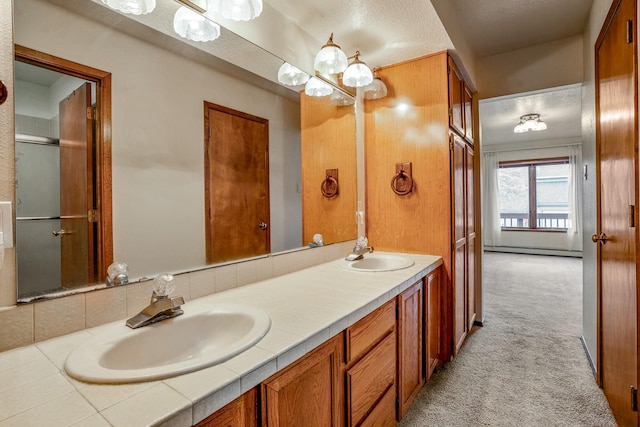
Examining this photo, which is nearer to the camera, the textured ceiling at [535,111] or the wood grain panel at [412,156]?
the wood grain panel at [412,156]

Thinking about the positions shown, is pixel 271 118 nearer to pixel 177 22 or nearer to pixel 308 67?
pixel 308 67

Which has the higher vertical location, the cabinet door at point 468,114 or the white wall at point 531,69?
the white wall at point 531,69

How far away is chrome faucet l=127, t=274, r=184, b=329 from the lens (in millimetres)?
940

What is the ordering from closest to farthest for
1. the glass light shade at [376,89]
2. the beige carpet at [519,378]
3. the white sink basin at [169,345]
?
the white sink basin at [169,345] < the beige carpet at [519,378] < the glass light shade at [376,89]

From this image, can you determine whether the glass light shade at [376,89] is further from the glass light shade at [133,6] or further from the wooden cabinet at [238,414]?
the wooden cabinet at [238,414]

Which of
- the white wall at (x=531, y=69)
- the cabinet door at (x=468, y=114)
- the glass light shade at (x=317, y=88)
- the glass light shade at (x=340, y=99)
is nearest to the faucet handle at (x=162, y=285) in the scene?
the glass light shade at (x=317, y=88)

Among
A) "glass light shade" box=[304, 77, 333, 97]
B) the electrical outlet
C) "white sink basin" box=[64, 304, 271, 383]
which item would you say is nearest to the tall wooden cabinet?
"glass light shade" box=[304, 77, 333, 97]

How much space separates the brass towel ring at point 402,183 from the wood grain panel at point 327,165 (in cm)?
30

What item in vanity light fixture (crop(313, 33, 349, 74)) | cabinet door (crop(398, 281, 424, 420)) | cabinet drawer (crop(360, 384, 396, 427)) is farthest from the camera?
vanity light fixture (crop(313, 33, 349, 74))

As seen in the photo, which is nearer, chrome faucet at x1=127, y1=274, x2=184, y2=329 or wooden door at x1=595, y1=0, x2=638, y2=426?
chrome faucet at x1=127, y1=274, x2=184, y2=329

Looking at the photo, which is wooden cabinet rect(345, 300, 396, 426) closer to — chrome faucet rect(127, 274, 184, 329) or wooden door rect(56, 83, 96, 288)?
chrome faucet rect(127, 274, 184, 329)

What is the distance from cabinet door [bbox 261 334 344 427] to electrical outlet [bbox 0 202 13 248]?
76cm

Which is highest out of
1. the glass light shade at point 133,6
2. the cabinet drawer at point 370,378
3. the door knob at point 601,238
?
the glass light shade at point 133,6

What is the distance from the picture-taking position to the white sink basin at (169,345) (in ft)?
2.22
